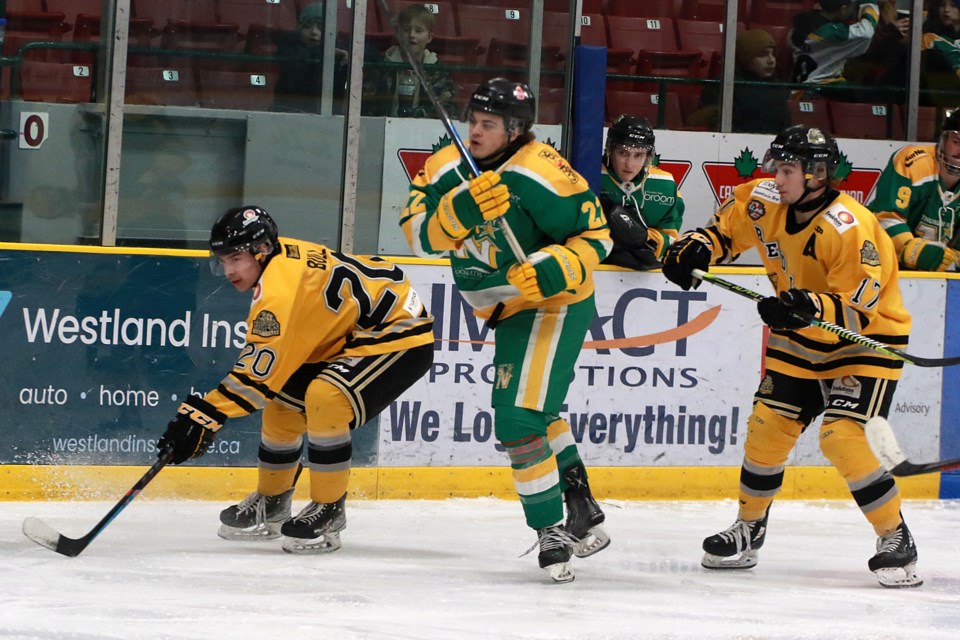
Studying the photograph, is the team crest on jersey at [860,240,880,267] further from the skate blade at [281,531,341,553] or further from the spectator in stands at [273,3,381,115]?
the spectator in stands at [273,3,381,115]

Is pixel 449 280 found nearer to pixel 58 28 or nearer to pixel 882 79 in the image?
pixel 58 28

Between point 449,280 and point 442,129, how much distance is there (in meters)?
0.63

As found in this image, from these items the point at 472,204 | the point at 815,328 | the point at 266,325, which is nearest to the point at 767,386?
the point at 815,328

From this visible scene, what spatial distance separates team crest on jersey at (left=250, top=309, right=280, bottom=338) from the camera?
11.4 ft

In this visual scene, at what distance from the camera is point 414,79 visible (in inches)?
195

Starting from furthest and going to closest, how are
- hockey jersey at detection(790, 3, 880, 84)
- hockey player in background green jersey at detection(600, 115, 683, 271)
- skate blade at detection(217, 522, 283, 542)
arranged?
1. hockey jersey at detection(790, 3, 880, 84)
2. hockey player in background green jersey at detection(600, 115, 683, 271)
3. skate blade at detection(217, 522, 283, 542)

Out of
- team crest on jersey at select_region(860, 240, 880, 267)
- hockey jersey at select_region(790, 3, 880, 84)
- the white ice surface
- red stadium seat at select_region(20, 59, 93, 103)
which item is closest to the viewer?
the white ice surface

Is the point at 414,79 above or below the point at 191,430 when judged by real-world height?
above

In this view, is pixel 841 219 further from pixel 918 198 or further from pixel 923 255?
pixel 918 198

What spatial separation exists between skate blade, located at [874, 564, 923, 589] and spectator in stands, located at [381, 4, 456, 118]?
85.9 inches

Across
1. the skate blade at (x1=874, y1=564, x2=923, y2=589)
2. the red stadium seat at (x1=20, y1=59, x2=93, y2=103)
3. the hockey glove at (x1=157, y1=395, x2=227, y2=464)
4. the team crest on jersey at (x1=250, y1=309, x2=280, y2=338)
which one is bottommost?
the skate blade at (x1=874, y1=564, x2=923, y2=589)

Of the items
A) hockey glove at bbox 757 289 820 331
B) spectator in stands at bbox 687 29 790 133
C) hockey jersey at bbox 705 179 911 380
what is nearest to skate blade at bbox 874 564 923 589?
hockey jersey at bbox 705 179 911 380

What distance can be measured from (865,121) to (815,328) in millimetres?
3415

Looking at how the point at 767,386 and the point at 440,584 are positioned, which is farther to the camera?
the point at 767,386
